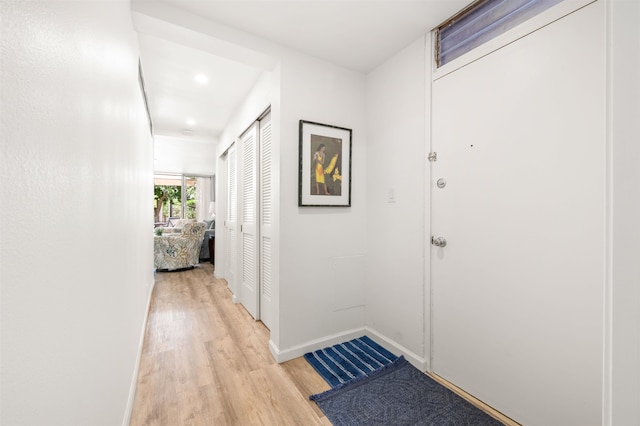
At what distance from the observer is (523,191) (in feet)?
4.94

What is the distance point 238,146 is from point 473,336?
3.21 metres

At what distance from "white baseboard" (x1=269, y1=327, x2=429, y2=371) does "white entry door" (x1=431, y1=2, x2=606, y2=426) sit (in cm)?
16

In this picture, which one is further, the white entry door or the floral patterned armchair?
the floral patterned armchair

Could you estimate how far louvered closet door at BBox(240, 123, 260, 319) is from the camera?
291 centimetres

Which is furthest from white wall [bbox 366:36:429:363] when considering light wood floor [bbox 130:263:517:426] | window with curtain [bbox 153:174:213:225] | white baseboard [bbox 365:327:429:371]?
window with curtain [bbox 153:174:213:225]

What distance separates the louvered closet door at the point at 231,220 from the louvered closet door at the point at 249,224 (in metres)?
0.18

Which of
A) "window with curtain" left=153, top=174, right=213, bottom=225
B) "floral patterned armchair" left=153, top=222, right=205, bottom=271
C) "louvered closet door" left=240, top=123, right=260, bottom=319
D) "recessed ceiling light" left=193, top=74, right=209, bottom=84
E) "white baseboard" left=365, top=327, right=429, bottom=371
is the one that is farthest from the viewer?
"window with curtain" left=153, top=174, right=213, bottom=225

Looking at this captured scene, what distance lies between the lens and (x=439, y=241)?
1944 mm

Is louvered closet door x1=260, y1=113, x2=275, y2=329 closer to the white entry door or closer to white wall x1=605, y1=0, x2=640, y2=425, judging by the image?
the white entry door

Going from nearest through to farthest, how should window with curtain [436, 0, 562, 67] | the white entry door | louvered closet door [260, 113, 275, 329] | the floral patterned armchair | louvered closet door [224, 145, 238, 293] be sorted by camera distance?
the white entry door
window with curtain [436, 0, 562, 67]
louvered closet door [260, 113, 275, 329]
louvered closet door [224, 145, 238, 293]
the floral patterned armchair

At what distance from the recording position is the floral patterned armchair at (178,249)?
5.09 m

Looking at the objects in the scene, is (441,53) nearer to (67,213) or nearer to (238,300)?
(67,213)

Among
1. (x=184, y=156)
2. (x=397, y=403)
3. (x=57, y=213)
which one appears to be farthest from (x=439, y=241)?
(x=184, y=156)

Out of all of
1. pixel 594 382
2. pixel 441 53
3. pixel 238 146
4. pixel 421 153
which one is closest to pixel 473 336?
pixel 594 382
